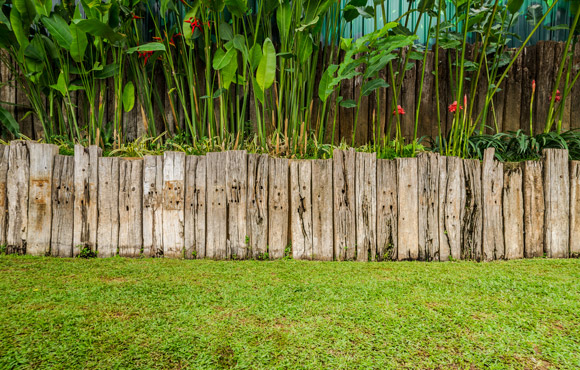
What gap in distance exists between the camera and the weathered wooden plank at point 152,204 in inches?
86.3

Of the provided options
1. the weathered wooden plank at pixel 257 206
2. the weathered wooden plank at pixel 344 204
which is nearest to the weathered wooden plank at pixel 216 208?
the weathered wooden plank at pixel 257 206

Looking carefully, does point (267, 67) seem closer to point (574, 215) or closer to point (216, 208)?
point (216, 208)

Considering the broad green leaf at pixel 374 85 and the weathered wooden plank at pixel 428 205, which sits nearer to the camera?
the weathered wooden plank at pixel 428 205

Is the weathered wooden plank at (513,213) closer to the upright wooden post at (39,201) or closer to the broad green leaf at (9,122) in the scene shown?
the upright wooden post at (39,201)

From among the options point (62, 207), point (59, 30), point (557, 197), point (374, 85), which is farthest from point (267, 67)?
point (557, 197)

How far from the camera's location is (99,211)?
220 centimetres

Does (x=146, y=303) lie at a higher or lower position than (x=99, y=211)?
lower

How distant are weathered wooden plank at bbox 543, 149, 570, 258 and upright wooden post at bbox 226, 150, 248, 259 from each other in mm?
1962

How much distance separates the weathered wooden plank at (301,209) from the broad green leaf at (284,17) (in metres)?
1.04

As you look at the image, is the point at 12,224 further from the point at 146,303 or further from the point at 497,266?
the point at 497,266

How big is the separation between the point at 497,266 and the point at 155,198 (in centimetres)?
214

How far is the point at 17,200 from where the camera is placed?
85.7 inches

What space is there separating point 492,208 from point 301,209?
124 centimetres

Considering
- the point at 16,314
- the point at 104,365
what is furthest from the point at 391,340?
the point at 16,314
